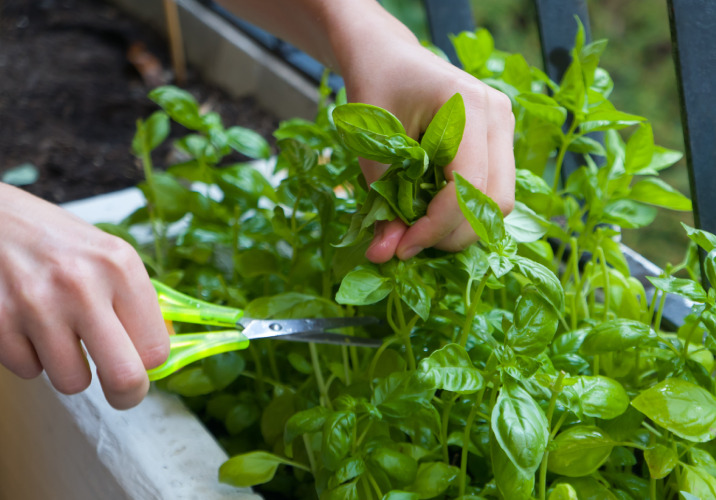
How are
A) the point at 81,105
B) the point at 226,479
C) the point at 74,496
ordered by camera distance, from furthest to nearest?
the point at 81,105 < the point at 74,496 < the point at 226,479

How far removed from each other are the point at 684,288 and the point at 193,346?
37 cm

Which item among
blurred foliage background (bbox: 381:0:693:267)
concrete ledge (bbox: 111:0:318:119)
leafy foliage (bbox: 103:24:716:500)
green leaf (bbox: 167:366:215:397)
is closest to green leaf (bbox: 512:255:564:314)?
leafy foliage (bbox: 103:24:716:500)

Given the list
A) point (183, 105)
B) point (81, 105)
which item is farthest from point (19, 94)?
point (183, 105)

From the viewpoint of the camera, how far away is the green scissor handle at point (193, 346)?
570 mm

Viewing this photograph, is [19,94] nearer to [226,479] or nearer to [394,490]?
[226,479]

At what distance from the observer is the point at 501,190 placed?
0.56 metres

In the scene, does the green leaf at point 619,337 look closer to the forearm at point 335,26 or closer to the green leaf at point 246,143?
the forearm at point 335,26

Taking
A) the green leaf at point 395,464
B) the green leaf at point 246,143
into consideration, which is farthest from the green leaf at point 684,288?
the green leaf at point 246,143

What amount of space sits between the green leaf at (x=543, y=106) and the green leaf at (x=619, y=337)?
190mm

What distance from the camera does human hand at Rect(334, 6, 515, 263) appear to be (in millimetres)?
526

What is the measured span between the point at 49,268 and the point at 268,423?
0.91ft

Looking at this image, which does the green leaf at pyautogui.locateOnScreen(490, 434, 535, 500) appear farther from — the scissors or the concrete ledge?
the concrete ledge

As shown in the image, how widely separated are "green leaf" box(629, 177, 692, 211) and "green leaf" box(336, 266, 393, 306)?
0.94ft

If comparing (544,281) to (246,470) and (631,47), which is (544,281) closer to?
(246,470)
